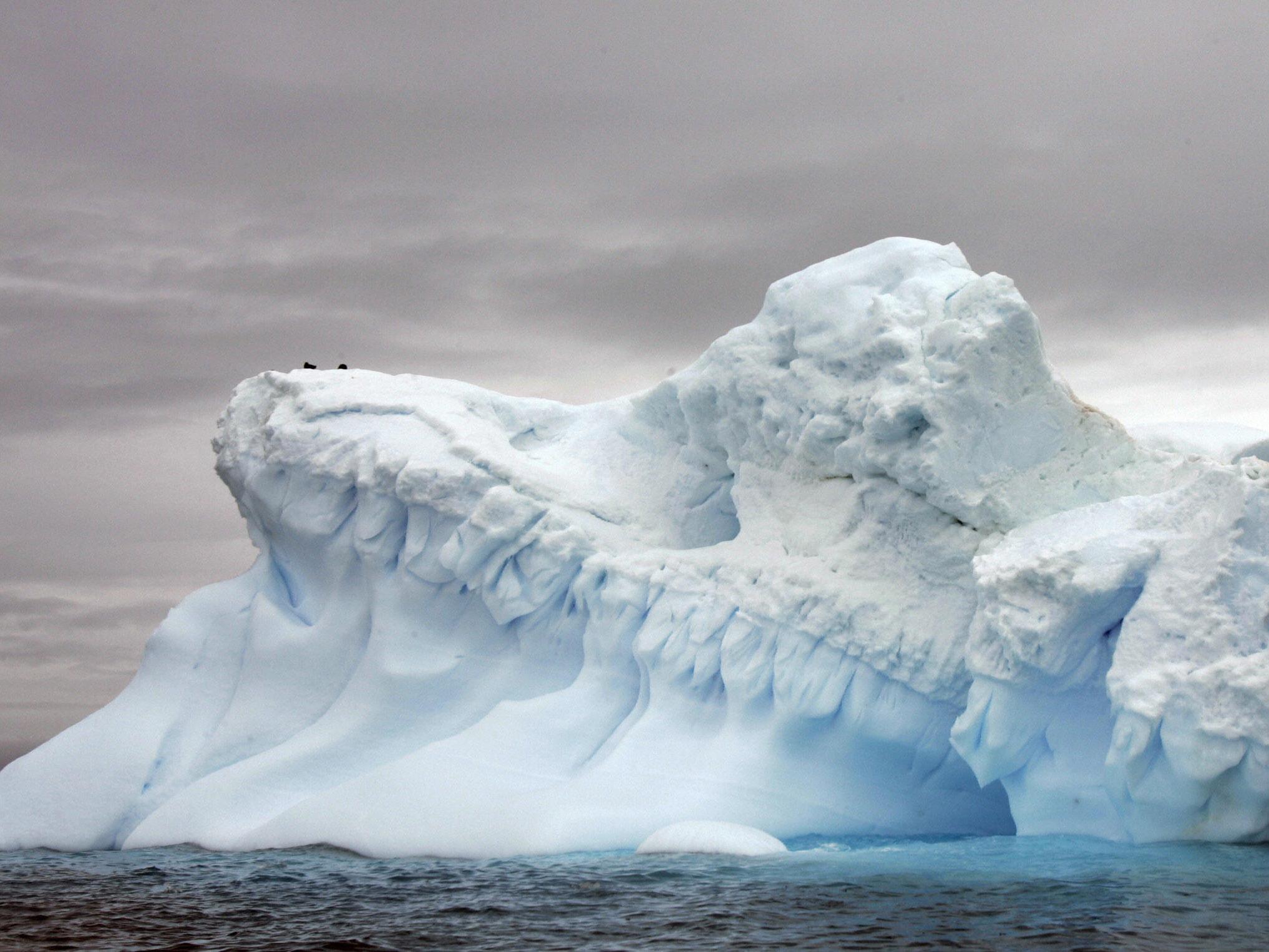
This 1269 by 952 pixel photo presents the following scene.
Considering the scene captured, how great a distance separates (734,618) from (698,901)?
3.93 meters

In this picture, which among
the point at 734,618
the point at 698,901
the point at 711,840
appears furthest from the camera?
the point at 734,618

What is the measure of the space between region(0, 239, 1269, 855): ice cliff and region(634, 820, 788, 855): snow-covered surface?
49 cm

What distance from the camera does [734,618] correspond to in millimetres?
11875

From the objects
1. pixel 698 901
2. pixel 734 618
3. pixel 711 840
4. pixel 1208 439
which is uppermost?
pixel 1208 439

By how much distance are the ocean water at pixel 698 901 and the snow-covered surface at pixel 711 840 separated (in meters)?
0.20

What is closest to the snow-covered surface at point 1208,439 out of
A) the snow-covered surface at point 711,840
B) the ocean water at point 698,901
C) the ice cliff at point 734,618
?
the ice cliff at point 734,618

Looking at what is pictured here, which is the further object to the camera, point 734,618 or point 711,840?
point 734,618

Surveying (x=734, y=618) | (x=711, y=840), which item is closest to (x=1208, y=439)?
(x=734, y=618)

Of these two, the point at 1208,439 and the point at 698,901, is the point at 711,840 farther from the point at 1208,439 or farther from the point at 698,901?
the point at 1208,439

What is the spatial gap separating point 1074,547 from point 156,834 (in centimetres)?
907

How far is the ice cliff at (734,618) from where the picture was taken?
1004 cm

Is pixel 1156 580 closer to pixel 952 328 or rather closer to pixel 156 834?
pixel 952 328

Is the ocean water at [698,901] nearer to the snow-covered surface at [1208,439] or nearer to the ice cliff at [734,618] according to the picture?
the ice cliff at [734,618]

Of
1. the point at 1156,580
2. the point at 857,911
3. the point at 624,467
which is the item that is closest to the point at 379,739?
the point at 624,467
